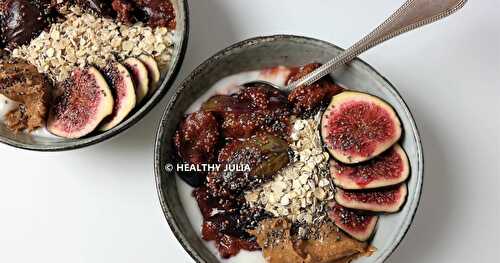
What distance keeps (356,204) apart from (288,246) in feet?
0.81

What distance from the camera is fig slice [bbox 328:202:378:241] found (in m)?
1.92

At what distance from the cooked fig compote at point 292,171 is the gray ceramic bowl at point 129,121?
0.13 meters

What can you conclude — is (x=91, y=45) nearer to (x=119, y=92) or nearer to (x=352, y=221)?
(x=119, y=92)

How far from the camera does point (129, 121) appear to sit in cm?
189

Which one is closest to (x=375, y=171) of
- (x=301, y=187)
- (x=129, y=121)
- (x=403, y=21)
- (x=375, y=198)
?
(x=375, y=198)

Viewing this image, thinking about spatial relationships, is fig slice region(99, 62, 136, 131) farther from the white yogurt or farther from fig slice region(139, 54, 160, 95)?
the white yogurt

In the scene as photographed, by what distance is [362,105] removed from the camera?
195 centimetres

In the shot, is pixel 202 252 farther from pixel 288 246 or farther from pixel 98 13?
pixel 98 13

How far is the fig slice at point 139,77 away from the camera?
1.97m

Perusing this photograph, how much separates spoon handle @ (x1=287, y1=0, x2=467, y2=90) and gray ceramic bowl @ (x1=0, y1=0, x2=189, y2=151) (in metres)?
0.44

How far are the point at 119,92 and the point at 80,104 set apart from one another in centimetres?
14

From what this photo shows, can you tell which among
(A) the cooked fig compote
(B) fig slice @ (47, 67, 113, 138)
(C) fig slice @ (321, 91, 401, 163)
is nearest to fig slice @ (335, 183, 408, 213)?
(A) the cooked fig compote

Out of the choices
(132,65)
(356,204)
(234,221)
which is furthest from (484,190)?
(132,65)

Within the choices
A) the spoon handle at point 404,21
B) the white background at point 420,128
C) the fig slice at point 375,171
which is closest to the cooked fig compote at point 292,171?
the fig slice at point 375,171
